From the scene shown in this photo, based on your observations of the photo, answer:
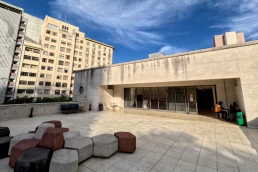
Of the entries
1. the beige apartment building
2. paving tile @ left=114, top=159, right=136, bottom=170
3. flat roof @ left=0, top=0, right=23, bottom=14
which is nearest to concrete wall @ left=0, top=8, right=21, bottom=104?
flat roof @ left=0, top=0, right=23, bottom=14

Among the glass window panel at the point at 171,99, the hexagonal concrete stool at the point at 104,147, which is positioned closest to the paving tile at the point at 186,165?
the hexagonal concrete stool at the point at 104,147

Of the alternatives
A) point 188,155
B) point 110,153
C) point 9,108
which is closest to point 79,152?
point 110,153

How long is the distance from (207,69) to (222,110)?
4.07 meters

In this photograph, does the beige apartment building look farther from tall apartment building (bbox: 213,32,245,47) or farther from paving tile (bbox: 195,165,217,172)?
paving tile (bbox: 195,165,217,172)

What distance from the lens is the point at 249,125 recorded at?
23.4ft

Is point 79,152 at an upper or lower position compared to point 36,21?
lower

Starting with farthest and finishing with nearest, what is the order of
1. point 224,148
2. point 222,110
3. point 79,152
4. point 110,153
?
point 222,110 < point 224,148 < point 110,153 < point 79,152

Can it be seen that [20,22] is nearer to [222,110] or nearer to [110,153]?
[110,153]

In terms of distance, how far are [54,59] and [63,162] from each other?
153 feet

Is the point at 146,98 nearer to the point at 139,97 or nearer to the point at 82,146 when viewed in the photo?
the point at 139,97

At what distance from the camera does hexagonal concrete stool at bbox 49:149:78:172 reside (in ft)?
8.30

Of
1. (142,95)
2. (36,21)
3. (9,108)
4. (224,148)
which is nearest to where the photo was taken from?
(224,148)

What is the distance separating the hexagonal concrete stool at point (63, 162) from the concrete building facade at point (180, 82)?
9.09 metres

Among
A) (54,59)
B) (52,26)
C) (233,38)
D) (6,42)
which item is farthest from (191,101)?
(52,26)
